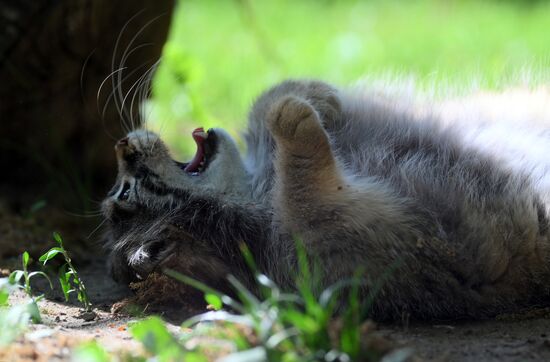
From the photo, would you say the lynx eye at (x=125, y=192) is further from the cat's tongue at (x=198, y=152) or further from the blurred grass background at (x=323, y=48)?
the blurred grass background at (x=323, y=48)

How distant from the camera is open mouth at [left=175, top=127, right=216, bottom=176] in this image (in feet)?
10.9

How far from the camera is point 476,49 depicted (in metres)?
7.16

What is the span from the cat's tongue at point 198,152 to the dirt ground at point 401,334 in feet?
2.10

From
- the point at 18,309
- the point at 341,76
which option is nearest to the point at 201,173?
the point at 18,309

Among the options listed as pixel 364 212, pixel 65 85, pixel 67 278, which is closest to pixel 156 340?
pixel 67 278

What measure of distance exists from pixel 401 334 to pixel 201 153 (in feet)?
4.42

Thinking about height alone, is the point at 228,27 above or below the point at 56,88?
above

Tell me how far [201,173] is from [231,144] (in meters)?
0.22

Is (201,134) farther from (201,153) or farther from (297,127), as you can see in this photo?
(297,127)

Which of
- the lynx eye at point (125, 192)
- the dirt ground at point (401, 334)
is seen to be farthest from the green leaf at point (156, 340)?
the lynx eye at point (125, 192)

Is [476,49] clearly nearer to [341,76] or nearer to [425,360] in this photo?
[341,76]

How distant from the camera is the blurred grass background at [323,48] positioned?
5266 mm

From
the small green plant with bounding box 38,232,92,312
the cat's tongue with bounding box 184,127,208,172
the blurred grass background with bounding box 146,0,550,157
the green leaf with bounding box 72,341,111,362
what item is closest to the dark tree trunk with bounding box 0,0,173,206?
the blurred grass background with bounding box 146,0,550,157

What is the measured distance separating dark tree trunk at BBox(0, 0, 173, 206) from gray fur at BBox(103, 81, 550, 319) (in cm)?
87
